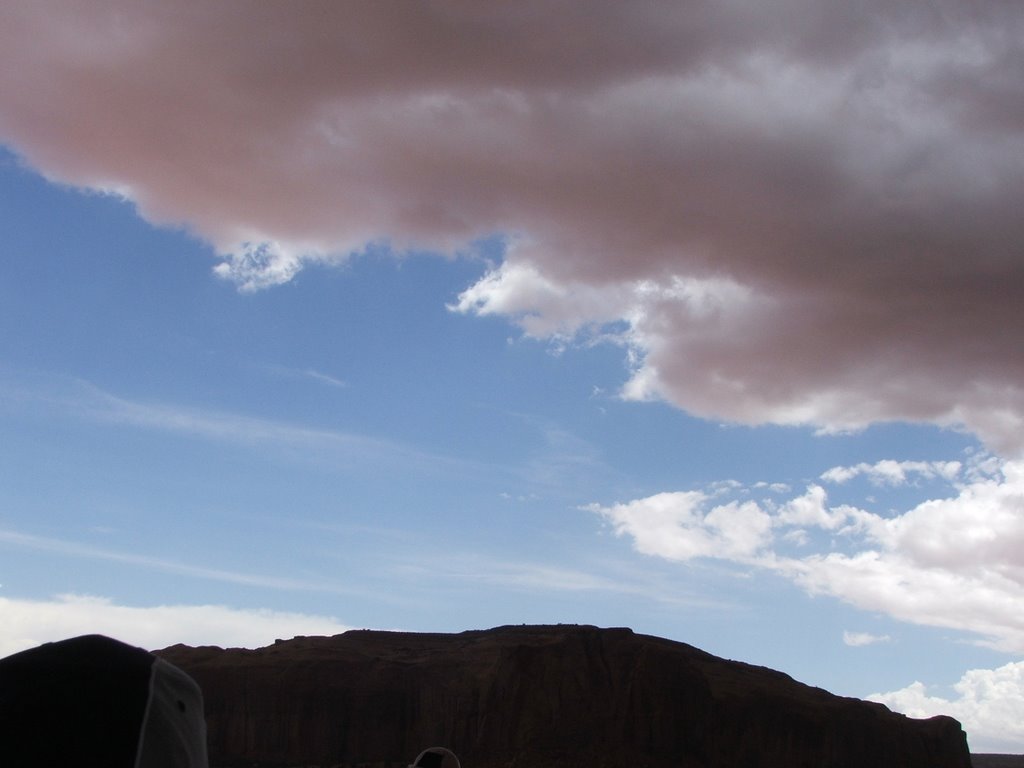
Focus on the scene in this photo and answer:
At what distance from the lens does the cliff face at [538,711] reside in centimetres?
8600

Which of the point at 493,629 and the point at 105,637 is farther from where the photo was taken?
the point at 493,629

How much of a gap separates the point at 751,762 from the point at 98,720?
3931 inches

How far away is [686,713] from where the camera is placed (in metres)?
88.2

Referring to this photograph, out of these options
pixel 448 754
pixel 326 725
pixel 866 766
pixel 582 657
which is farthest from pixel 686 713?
pixel 448 754

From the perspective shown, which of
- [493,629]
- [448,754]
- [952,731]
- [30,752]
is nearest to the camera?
[30,752]

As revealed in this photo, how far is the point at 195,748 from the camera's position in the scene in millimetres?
2648

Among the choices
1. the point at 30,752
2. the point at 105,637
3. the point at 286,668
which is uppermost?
the point at 286,668

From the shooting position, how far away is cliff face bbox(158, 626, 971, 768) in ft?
282

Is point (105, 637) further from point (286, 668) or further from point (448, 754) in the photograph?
point (286, 668)

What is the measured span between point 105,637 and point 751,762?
99775 millimetres

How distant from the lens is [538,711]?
8738cm

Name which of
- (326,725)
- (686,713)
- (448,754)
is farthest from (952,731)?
(448,754)

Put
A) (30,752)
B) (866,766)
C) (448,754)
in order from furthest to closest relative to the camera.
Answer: (866,766) → (448,754) → (30,752)

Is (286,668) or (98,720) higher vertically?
(286,668)
